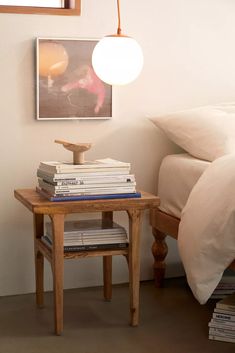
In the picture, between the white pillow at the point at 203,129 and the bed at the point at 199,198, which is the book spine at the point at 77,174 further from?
the white pillow at the point at 203,129

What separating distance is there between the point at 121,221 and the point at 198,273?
35.4 inches

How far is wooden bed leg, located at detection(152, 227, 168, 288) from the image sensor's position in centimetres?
337

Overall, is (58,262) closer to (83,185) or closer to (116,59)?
(83,185)

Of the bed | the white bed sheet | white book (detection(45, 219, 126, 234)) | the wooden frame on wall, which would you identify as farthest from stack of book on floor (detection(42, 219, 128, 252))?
the wooden frame on wall

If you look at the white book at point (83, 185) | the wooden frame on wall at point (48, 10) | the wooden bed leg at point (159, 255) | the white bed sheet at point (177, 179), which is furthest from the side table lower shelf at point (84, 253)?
the wooden frame on wall at point (48, 10)

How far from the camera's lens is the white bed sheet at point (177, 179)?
9.95 feet

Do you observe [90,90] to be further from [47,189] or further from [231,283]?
[231,283]

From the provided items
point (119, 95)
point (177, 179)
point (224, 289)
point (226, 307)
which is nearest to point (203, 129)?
point (177, 179)

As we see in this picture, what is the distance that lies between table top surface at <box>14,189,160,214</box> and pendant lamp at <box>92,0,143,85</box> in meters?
0.55

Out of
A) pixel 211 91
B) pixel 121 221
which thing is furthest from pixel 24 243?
pixel 211 91

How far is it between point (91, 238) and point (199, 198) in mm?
481

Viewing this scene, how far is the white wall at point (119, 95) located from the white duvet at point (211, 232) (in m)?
0.77

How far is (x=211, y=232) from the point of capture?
8.37ft

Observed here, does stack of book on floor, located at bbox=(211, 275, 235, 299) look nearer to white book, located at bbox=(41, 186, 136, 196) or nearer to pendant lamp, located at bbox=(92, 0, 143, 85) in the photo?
white book, located at bbox=(41, 186, 136, 196)
